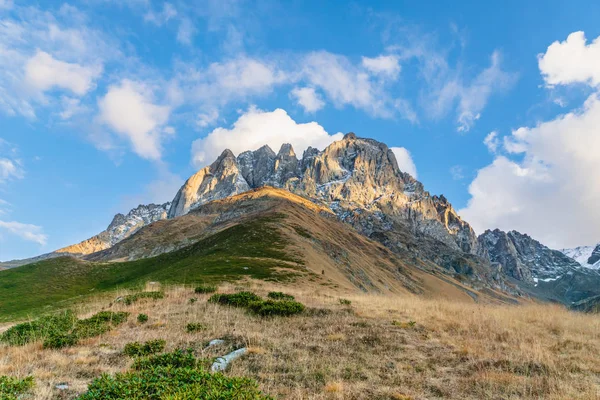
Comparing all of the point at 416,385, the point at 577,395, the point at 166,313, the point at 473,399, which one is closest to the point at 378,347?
the point at 416,385

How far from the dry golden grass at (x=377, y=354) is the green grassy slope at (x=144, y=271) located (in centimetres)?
2727

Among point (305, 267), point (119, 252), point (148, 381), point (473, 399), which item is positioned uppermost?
point (119, 252)

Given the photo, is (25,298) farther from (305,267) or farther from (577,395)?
(577,395)

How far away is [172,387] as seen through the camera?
23.6 ft

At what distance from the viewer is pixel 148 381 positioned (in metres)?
7.59

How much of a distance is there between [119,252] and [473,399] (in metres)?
177

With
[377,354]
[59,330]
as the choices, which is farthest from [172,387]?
[59,330]

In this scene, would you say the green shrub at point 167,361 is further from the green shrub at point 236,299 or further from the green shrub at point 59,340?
the green shrub at point 236,299

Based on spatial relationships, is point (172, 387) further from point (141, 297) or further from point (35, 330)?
point (141, 297)

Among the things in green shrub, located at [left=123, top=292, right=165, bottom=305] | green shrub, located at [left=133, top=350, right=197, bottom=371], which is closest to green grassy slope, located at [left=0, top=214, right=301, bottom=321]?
green shrub, located at [left=123, top=292, right=165, bottom=305]

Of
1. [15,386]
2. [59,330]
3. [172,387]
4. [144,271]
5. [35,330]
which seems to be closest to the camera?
[172,387]

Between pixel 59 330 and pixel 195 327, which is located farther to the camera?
pixel 195 327

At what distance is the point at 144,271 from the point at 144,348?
229ft

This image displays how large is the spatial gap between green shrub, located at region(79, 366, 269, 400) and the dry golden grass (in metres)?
1.63
